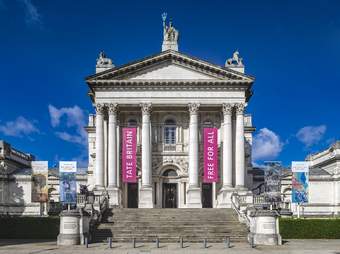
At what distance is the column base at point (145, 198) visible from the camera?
172 ft

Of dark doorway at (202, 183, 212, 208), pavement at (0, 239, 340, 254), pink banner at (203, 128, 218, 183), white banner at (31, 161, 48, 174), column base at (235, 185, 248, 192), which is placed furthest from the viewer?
dark doorway at (202, 183, 212, 208)

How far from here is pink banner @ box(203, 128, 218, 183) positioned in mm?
52688

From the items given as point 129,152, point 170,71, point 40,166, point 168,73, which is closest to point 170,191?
point 129,152

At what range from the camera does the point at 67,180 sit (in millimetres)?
43656

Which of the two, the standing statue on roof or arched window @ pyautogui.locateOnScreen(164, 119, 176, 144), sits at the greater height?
the standing statue on roof

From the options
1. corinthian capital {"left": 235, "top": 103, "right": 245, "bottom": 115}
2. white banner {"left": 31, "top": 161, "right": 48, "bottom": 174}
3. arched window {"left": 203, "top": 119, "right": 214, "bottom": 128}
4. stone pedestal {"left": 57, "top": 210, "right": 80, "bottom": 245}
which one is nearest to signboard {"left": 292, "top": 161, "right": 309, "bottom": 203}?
corinthian capital {"left": 235, "top": 103, "right": 245, "bottom": 115}

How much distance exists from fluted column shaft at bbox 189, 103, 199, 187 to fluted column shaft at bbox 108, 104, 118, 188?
24.3 feet

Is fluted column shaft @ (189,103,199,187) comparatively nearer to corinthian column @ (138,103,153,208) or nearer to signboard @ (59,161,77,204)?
corinthian column @ (138,103,153,208)

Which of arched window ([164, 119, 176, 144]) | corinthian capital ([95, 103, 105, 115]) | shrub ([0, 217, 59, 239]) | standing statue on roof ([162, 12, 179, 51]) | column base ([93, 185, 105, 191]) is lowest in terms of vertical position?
shrub ([0, 217, 59, 239])

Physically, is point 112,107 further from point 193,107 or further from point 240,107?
point 240,107

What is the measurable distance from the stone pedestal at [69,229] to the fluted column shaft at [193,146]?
18.5 meters

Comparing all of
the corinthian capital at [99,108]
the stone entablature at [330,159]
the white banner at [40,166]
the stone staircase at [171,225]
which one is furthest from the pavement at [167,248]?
the stone entablature at [330,159]

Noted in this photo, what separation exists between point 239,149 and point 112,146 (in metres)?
12.5

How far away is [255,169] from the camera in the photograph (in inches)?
3152
